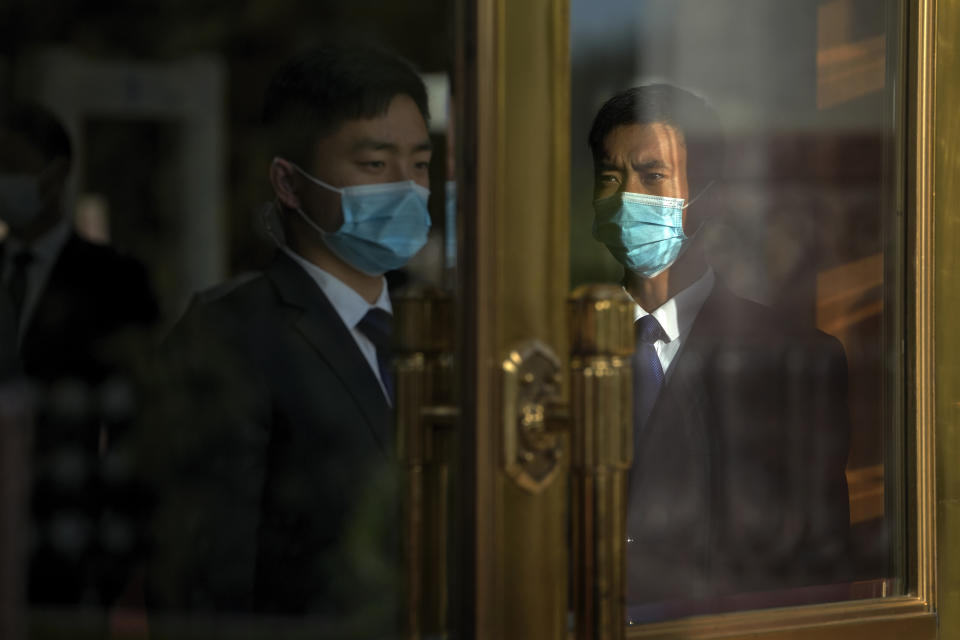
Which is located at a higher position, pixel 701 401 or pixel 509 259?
pixel 509 259

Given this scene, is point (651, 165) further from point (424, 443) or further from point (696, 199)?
point (424, 443)

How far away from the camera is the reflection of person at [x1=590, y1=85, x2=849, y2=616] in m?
1.25

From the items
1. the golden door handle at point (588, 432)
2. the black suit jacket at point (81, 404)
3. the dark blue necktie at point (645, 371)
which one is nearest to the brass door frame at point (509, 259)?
the golden door handle at point (588, 432)

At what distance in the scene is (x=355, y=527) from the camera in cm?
116

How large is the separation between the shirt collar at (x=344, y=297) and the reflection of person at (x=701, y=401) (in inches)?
9.9

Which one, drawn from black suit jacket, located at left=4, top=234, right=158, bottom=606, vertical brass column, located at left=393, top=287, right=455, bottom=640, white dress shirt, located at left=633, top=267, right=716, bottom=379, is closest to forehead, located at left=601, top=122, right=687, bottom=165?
white dress shirt, located at left=633, top=267, right=716, bottom=379

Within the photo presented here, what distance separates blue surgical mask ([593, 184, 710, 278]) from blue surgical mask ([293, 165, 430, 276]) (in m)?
0.21

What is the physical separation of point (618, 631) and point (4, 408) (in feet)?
2.15

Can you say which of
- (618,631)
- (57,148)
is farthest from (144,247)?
(618,631)

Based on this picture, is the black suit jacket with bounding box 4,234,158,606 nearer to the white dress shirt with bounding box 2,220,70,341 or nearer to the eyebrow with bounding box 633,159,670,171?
the white dress shirt with bounding box 2,220,70,341

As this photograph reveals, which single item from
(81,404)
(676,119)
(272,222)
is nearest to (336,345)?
(272,222)

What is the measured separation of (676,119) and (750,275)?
217mm

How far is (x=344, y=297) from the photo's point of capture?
1147 mm

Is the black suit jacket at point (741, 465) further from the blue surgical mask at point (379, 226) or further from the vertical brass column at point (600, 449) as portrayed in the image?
the blue surgical mask at point (379, 226)
